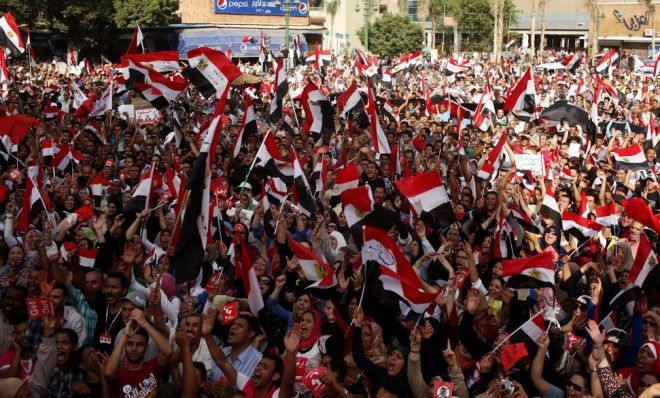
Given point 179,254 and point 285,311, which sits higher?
point 179,254

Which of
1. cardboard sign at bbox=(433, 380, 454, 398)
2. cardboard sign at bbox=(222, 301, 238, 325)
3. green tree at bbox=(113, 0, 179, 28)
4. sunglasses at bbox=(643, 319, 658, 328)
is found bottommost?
sunglasses at bbox=(643, 319, 658, 328)

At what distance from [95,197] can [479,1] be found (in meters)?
70.1

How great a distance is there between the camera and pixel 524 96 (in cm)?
1616

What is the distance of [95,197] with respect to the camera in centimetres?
1037

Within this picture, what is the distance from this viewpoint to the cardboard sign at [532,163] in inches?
469

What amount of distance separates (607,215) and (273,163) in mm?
3891

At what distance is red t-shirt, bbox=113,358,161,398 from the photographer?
478 cm

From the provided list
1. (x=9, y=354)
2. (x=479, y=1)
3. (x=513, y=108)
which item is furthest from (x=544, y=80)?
(x=479, y=1)

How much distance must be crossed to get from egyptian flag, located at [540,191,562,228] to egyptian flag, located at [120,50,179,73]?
6.92 metres

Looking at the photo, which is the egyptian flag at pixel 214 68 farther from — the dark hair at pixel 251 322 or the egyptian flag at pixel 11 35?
the egyptian flag at pixel 11 35

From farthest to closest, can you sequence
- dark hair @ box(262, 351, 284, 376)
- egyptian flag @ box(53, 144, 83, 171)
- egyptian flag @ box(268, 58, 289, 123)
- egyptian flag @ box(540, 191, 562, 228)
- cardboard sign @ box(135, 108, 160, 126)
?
cardboard sign @ box(135, 108, 160, 126)
egyptian flag @ box(268, 58, 289, 123)
egyptian flag @ box(53, 144, 83, 171)
egyptian flag @ box(540, 191, 562, 228)
dark hair @ box(262, 351, 284, 376)

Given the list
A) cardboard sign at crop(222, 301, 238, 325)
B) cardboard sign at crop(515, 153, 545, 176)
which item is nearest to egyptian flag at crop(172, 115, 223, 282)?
cardboard sign at crop(222, 301, 238, 325)

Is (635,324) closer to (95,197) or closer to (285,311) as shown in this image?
(285,311)

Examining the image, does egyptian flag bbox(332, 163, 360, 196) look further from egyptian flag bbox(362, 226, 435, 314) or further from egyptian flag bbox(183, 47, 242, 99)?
egyptian flag bbox(183, 47, 242, 99)
